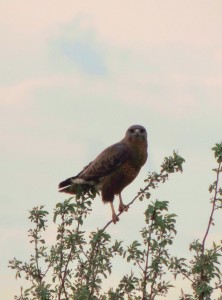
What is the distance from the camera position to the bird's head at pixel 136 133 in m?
13.3

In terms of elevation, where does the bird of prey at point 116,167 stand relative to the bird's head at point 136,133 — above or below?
below

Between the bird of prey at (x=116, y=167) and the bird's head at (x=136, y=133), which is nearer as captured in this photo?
the bird of prey at (x=116, y=167)

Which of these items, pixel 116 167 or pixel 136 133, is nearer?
pixel 116 167

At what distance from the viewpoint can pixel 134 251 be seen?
749 cm

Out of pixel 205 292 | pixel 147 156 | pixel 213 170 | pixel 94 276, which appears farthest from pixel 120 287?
pixel 147 156

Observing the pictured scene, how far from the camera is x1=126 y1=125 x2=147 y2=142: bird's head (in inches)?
523

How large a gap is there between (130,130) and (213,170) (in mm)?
5557

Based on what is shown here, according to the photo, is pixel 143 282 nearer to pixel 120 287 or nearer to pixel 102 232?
pixel 120 287

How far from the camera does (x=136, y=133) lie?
1332 centimetres

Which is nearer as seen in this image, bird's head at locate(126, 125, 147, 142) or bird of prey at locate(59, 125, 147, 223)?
bird of prey at locate(59, 125, 147, 223)

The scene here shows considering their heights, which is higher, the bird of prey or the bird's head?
the bird's head

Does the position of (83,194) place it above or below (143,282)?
above

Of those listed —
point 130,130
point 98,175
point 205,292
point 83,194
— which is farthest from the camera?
point 130,130

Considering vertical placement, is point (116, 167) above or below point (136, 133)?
below
